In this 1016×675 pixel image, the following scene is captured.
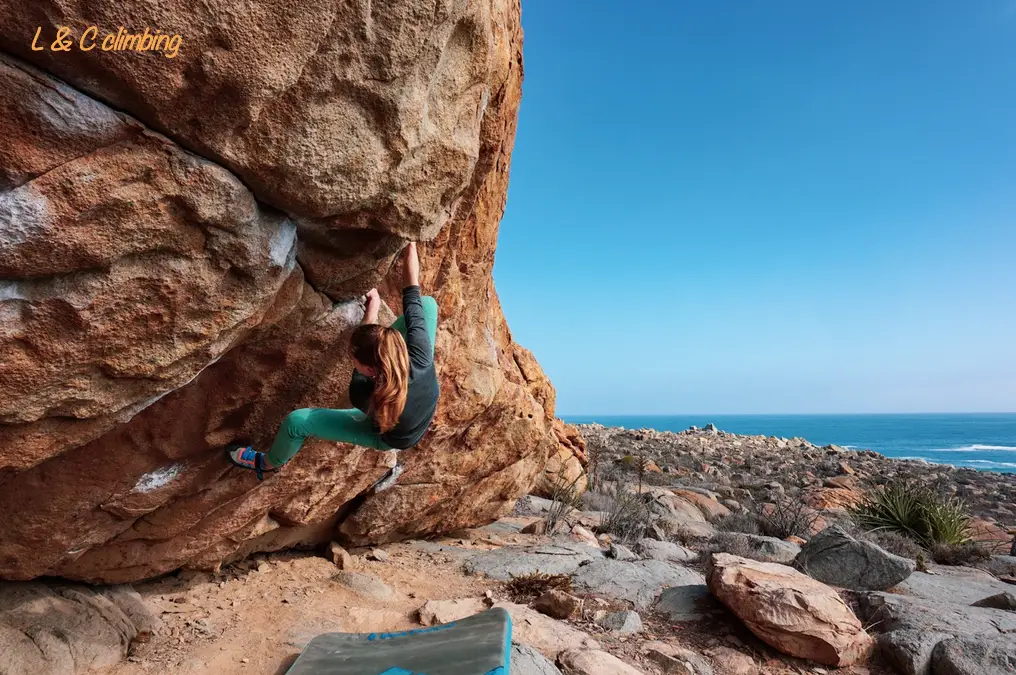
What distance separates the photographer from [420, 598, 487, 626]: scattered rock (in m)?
5.09

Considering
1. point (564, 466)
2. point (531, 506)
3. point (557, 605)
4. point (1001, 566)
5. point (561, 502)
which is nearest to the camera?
point (557, 605)

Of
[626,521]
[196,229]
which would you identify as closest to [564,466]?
[626,521]

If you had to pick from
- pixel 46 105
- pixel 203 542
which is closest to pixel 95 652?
pixel 203 542

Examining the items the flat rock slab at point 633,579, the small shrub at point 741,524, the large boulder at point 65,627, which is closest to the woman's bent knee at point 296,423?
the large boulder at point 65,627

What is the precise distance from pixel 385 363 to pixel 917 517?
10.1 m

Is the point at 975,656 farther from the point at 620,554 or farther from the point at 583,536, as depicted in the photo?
the point at 583,536

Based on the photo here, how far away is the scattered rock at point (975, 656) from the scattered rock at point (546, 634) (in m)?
2.75

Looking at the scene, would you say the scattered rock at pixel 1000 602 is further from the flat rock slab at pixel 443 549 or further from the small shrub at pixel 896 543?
the flat rock slab at pixel 443 549

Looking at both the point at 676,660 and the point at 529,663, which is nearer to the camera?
the point at 529,663

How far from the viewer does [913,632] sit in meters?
5.03

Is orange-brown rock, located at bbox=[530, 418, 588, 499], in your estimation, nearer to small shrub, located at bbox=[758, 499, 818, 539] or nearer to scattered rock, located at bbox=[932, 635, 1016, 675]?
small shrub, located at bbox=[758, 499, 818, 539]

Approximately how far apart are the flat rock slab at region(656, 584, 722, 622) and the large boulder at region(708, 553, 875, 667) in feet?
1.27

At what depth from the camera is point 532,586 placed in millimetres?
5797

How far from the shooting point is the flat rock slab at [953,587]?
6449mm
